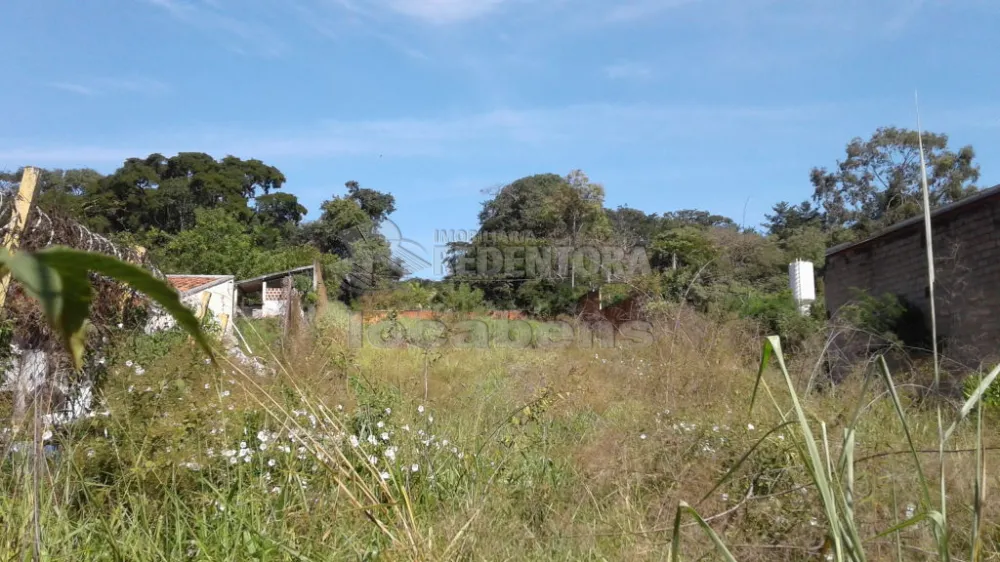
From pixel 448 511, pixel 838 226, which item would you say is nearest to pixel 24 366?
pixel 448 511

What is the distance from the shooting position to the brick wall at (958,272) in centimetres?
746

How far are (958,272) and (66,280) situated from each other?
919 cm

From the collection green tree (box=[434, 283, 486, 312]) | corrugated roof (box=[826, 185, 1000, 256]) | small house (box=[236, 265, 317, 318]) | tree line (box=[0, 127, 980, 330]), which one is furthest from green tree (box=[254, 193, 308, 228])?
corrugated roof (box=[826, 185, 1000, 256])

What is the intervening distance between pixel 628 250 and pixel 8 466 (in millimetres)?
21445

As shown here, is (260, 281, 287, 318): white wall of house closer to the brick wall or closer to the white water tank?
the white water tank

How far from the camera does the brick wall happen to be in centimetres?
746

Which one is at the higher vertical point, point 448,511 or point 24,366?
point 24,366

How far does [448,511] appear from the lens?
3119 millimetres

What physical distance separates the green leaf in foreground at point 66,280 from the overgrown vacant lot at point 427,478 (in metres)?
1.63

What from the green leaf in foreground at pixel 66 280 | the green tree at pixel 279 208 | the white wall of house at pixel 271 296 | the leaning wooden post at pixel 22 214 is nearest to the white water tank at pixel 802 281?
the leaning wooden post at pixel 22 214

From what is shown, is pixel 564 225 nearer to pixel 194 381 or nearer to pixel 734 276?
pixel 734 276

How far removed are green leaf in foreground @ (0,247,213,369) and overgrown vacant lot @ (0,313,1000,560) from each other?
163 cm

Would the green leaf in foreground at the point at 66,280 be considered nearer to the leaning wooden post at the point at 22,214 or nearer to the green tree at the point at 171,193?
the leaning wooden post at the point at 22,214

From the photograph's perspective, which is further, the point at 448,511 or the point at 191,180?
the point at 191,180
